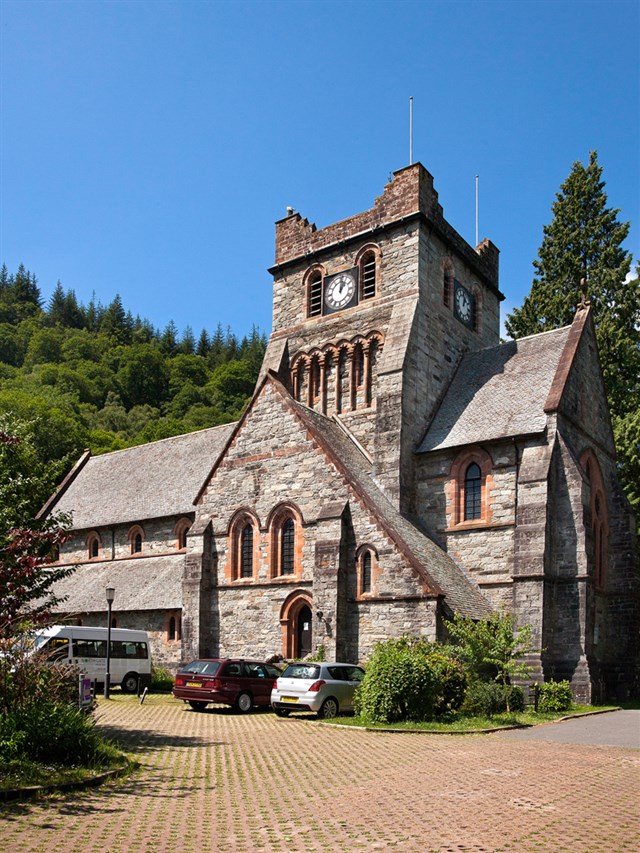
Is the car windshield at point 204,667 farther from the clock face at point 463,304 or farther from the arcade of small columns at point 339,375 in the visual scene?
the clock face at point 463,304

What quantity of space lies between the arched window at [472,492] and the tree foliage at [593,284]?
37.8 ft

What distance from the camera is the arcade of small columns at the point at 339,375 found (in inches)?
1302

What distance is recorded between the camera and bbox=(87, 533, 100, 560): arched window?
40.5m

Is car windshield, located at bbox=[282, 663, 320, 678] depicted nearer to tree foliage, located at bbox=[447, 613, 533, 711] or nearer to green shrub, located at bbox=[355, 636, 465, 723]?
green shrub, located at bbox=[355, 636, 465, 723]

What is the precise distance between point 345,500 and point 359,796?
15.6m

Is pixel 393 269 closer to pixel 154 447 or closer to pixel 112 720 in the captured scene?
pixel 154 447

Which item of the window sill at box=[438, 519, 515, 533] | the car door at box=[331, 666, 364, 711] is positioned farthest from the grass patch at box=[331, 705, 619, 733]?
the window sill at box=[438, 519, 515, 533]

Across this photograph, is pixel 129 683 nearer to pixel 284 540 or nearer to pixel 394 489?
pixel 284 540

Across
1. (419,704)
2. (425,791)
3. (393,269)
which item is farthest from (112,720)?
(393,269)

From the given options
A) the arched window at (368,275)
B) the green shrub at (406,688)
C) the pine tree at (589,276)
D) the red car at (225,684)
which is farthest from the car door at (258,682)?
the pine tree at (589,276)

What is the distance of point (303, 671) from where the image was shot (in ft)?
70.4

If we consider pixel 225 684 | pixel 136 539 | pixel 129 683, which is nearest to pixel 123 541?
pixel 136 539

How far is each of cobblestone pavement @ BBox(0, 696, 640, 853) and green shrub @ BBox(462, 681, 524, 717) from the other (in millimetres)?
4007

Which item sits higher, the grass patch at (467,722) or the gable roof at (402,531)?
the gable roof at (402,531)
